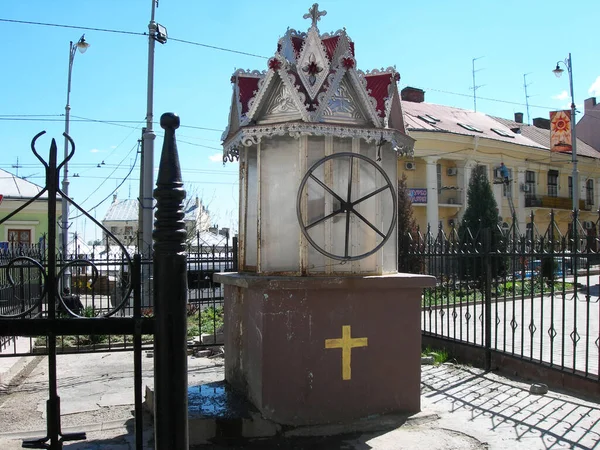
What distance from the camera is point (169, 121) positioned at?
7.06ft

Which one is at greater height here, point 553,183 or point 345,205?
point 553,183

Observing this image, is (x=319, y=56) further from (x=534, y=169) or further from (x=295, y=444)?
(x=534, y=169)

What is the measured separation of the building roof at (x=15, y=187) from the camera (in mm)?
27277

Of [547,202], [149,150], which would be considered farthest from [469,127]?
[149,150]

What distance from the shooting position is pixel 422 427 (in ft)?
15.3

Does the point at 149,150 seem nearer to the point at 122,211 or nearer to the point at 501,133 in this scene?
the point at 501,133

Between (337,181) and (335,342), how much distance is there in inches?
55.2

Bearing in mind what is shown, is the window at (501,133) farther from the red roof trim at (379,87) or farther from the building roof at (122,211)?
the building roof at (122,211)

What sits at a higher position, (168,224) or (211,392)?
(168,224)

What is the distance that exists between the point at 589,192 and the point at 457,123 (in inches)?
616

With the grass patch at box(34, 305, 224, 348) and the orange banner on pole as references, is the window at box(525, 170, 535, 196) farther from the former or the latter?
the grass patch at box(34, 305, 224, 348)

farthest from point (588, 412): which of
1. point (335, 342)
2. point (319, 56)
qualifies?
point (319, 56)

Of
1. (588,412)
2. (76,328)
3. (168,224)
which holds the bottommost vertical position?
(588,412)

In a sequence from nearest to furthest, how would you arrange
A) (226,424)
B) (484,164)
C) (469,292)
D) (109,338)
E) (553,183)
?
(226,424) < (109,338) < (469,292) < (484,164) < (553,183)
